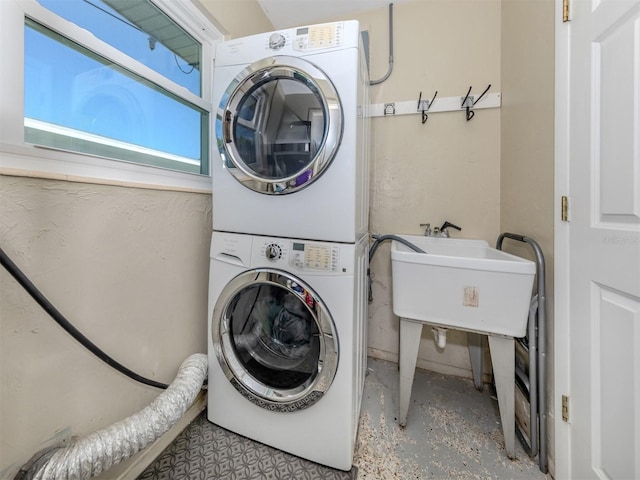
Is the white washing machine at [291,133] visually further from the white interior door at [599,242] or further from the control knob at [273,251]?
the white interior door at [599,242]

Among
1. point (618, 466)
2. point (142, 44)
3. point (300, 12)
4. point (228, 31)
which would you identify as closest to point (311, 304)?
point (618, 466)

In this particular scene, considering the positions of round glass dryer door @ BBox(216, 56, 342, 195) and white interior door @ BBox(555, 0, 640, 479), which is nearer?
white interior door @ BBox(555, 0, 640, 479)

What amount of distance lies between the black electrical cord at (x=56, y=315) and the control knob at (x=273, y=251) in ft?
2.08

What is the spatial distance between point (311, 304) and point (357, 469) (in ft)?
2.38

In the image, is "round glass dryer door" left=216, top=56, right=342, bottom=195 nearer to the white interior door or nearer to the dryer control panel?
the dryer control panel

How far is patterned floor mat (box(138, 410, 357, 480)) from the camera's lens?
948 millimetres

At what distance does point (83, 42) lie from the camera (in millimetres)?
778

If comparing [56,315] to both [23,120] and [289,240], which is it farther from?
[289,240]

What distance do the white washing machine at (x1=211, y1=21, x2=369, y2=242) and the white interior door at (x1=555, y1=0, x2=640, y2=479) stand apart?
75cm

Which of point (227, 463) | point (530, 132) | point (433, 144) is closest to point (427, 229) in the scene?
point (433, 144)

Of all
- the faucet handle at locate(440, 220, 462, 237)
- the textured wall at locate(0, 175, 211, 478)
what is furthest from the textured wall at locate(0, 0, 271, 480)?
the faucet handle at locate(440, 220, 462, 237)

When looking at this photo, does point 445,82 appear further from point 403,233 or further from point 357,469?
point 357,469

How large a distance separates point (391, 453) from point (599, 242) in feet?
3.77

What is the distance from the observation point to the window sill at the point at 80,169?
64cm
